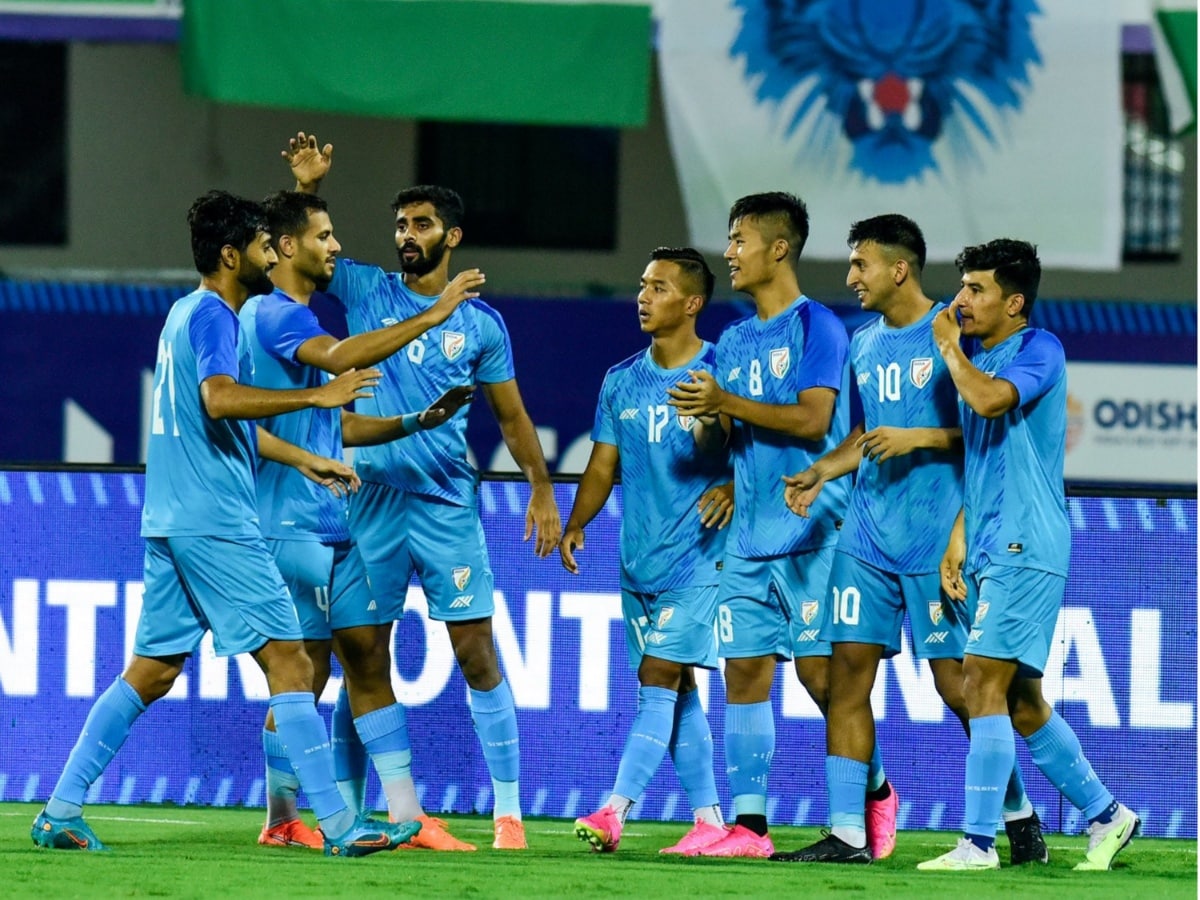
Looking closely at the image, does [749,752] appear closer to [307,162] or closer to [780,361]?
[780,361]

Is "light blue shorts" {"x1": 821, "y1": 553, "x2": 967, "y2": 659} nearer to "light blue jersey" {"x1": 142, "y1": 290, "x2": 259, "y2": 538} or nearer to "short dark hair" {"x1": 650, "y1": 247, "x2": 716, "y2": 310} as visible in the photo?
"short dark hair" {"x1": 650, "y1": 247, "x2": 716, "y2": 310}

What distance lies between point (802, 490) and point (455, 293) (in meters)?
1.15

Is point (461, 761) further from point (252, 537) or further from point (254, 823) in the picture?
point (252, 537)

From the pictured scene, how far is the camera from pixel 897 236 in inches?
268

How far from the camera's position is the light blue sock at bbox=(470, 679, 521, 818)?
23.1 feet

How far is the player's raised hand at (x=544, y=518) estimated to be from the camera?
7.18m

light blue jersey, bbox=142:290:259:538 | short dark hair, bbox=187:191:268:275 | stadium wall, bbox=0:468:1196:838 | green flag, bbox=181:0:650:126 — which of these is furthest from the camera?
green flag, bbox=181:0:650:126

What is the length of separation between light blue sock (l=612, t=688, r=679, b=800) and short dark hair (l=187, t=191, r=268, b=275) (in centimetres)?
177

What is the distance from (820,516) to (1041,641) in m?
0.82

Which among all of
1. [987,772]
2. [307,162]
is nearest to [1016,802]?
[987,772]

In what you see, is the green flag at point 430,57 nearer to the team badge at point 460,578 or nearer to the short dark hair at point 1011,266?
the team badge at point 460,578

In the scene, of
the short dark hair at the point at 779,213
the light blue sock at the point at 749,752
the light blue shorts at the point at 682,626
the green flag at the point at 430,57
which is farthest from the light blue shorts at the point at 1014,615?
the green flag at the point at 430,57

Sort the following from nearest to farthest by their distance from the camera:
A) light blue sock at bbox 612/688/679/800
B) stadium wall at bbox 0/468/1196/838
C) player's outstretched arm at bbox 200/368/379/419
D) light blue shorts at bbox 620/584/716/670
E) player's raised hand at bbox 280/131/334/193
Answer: player's outstretched arm at bbox 200/368/379/419 → light blue sock at bbox 612/688/679/800 → light blue shorts at bbox 620/584/716/670 → player's raised hand at bbox 280/131/334/193 → stadium wall at bbox 0/468/1196/838

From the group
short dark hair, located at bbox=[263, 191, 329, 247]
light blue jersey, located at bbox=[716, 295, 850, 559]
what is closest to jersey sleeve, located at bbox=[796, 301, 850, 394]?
light blue jersey, located at bbox=[716, 295, 850, 559]
